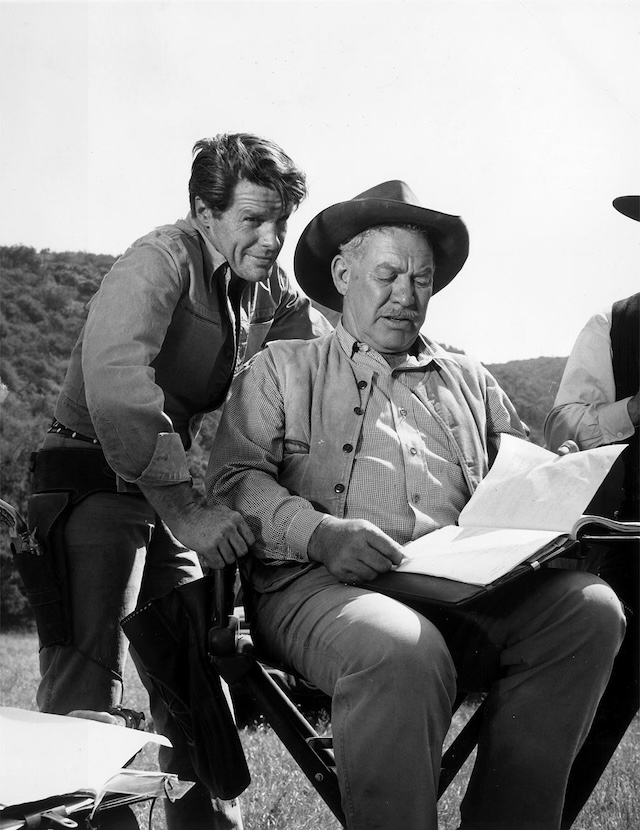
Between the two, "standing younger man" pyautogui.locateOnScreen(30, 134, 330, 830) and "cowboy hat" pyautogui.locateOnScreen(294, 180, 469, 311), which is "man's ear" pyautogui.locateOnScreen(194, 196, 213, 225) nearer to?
"standing younger man" pyautogui.locateOnScreen(30, 134, 330, 830)

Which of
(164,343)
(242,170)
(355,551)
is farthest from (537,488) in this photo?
(242,170)

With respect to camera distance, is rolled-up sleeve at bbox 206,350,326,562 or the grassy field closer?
rolled-up sleeve at bbox 206,350,326,562

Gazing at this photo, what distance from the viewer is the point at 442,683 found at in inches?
69.7

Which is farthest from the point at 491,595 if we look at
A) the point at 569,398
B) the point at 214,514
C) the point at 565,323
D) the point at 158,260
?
the point at 565,323

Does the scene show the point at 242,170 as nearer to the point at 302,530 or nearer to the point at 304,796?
the point at 302,530

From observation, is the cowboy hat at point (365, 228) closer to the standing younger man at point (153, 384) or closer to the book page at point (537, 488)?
the standing younger man at point (153, 384)

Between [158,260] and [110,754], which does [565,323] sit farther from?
[110,754]

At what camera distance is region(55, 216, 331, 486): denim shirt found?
85.7 inches

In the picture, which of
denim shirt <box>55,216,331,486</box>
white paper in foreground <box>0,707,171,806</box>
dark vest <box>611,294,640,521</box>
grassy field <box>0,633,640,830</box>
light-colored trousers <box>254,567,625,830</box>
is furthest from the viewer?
grassy field <box>0,633,640,830</box>

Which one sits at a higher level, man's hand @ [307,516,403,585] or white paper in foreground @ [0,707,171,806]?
man's hand @ [307,516,403,585]

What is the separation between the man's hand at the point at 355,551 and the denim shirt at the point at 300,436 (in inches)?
2.3

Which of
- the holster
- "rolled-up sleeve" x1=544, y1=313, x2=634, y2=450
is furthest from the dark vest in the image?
the holster

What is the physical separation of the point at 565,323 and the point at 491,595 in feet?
4.74

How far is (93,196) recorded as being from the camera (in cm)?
303
